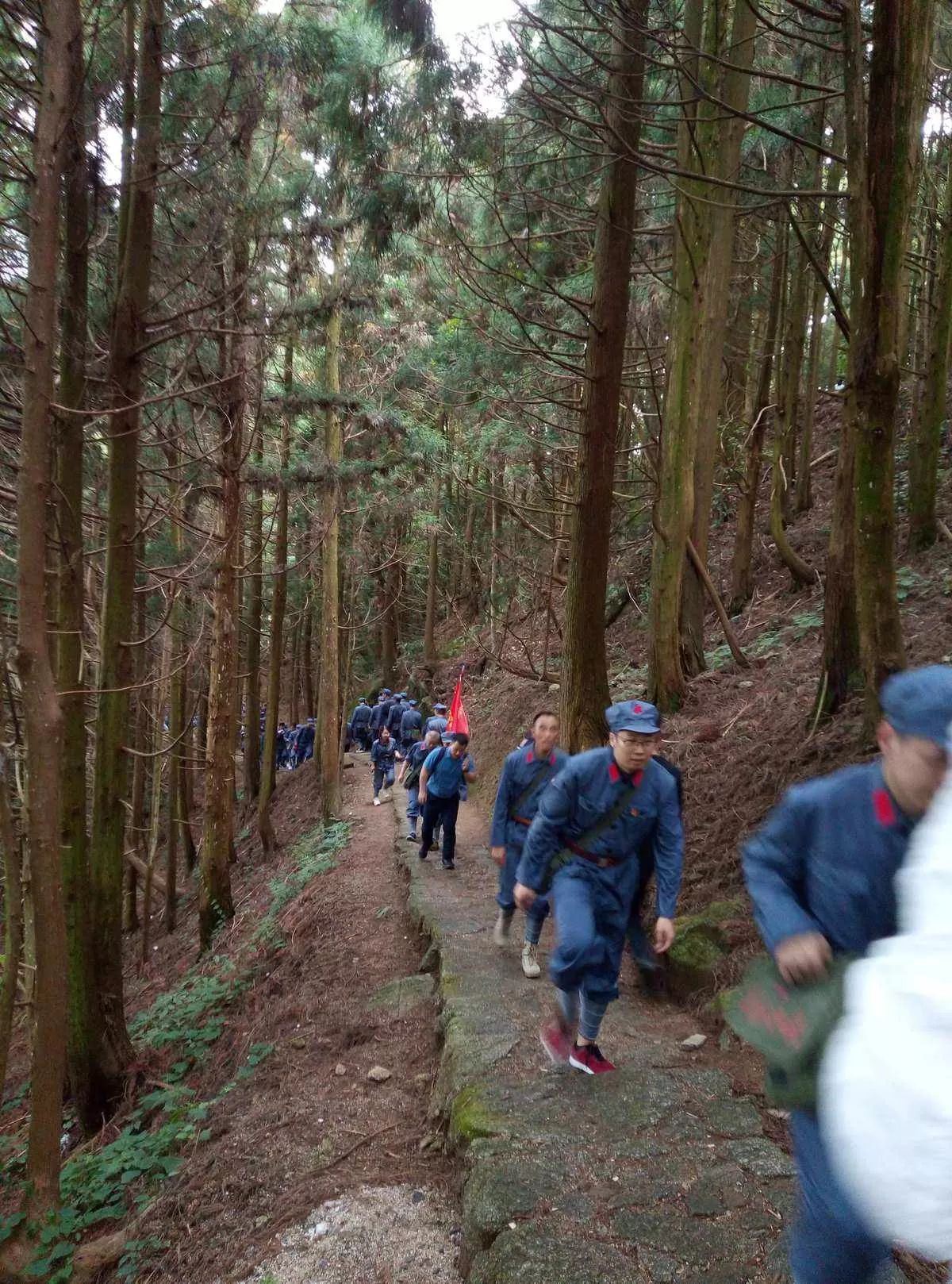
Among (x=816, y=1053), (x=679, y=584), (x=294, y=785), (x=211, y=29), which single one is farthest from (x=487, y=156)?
(x=294, y=785)

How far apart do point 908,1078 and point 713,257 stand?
10130mm

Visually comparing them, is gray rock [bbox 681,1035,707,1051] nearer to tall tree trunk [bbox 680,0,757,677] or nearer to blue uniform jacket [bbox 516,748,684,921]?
blue uniform jacket [bbox 516,748,684,921]

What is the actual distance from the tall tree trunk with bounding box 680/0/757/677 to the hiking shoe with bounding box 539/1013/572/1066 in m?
5.89

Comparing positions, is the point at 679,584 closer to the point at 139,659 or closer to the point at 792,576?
the point at 792,576

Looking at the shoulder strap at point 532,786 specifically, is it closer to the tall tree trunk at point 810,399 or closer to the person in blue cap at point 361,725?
the tall tree trunk at point 810,399

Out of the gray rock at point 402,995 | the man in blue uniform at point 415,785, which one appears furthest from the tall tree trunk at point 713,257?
the gray rock at point 402,995

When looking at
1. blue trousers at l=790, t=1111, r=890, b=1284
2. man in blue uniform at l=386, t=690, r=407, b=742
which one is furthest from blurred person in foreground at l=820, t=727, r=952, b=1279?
man in blue uniform at l=386, t=690, r=407, b=742

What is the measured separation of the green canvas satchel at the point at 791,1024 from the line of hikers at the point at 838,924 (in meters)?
0.03

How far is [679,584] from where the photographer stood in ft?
29.8

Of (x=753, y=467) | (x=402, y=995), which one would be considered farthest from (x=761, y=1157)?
(x=753, y=467)

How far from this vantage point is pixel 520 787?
6066 millimetres

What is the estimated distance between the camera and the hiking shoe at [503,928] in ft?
20.6

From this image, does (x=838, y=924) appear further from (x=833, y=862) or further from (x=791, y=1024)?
(x=791, y=1024)

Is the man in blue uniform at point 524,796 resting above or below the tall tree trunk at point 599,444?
below
